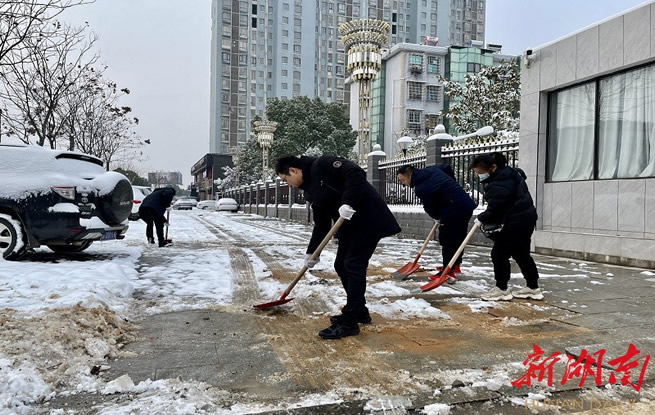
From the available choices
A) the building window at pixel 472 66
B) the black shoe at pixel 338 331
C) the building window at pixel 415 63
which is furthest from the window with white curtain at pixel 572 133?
the building window at pixel 472 66

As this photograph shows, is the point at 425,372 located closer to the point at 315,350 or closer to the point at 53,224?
the point at 315,350

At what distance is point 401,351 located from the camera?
3.26 m

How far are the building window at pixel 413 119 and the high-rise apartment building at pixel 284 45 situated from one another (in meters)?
42.5

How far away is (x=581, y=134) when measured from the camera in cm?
872

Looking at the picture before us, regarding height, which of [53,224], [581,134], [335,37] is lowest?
[53,224]

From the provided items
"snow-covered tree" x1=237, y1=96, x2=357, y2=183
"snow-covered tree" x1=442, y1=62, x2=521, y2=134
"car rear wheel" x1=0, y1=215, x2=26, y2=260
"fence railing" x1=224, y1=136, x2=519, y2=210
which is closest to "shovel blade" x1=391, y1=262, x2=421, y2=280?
"fence railing" x1=224, y1=136, x2=519, y2=210

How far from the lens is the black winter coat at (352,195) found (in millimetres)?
3766

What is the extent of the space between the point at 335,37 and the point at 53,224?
100756 millimetres

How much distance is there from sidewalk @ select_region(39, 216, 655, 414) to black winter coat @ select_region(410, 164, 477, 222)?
1.05 m

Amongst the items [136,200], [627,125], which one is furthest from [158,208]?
[627,125]

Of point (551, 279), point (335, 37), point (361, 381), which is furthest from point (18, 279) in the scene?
point (335, 37)

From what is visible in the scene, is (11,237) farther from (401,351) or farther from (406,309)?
(401,351)

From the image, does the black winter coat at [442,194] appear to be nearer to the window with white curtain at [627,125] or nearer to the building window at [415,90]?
the window with white curtain at [627,125]

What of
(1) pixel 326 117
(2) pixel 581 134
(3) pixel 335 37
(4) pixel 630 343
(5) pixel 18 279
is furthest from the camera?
(3) pixel 335 37
